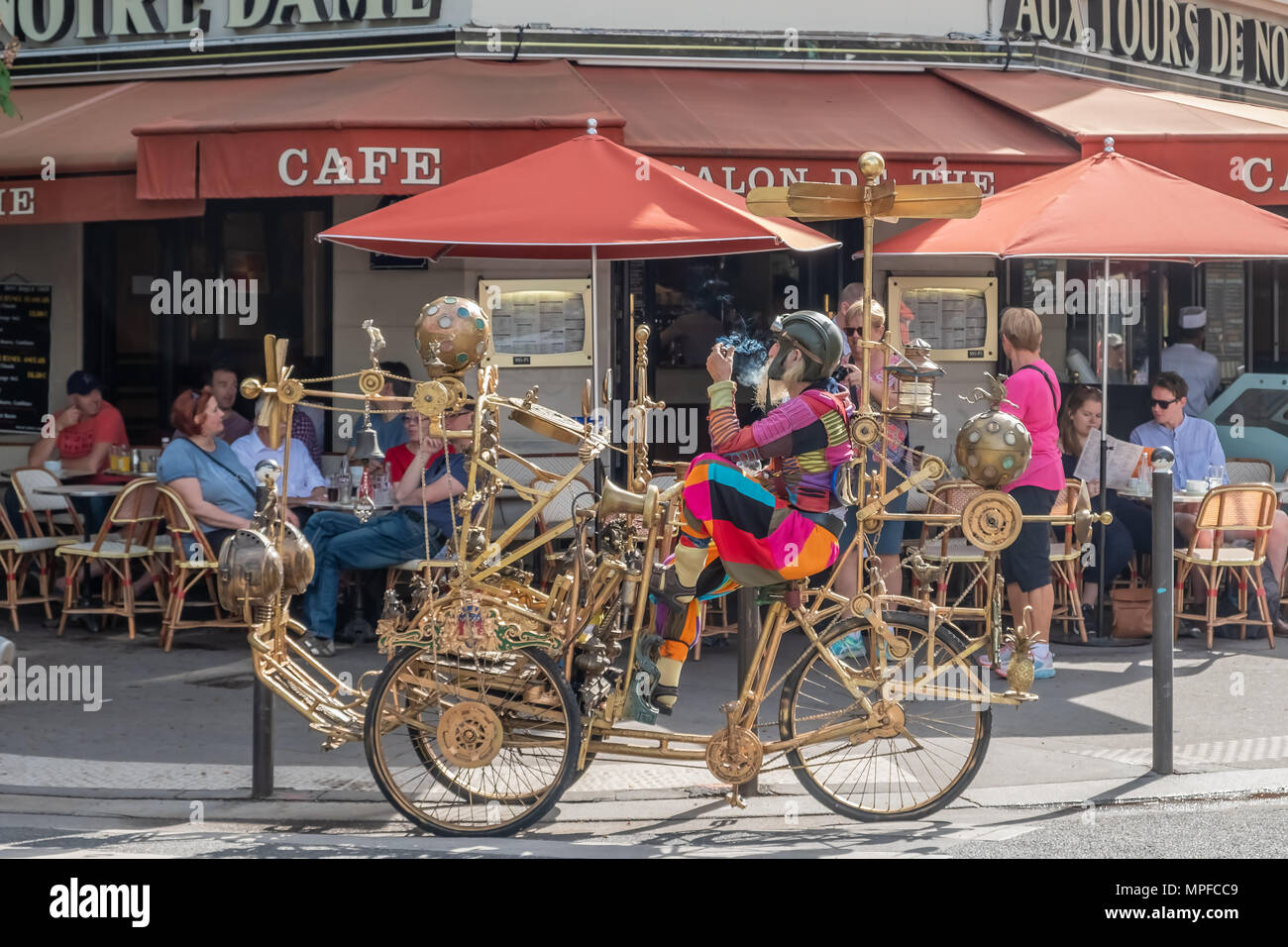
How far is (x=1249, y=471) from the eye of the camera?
10.7m

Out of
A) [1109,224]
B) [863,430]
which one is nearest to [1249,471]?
[1109,224]

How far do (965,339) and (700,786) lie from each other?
611 centimetres

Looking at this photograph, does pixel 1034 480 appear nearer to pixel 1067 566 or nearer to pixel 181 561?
pixel 1067 566

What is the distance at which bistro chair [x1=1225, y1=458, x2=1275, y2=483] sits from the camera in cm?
1068

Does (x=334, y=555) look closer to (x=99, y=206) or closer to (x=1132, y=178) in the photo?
(x=99, y=206)

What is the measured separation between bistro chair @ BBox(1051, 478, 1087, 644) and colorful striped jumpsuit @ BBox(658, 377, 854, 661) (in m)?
3.52

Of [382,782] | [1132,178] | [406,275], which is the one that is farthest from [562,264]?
[382,782]

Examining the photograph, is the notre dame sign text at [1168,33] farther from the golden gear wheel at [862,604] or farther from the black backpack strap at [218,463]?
the golden gear wheel at [862,604]

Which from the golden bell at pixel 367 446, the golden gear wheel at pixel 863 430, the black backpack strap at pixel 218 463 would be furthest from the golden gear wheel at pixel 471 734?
the black backpack strap at pixel 218 463

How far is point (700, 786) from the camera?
6.64 m

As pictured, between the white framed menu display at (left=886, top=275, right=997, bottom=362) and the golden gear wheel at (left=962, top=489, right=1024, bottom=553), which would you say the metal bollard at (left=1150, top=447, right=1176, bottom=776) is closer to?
the golden gear wheel at (left=962, top=489, right=1024, bottom=553)

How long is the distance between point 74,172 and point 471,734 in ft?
19.9

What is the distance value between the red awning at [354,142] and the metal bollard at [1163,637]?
4.27 meters

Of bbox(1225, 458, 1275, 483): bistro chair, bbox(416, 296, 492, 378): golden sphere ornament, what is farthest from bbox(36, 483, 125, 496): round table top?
bbox(1225, 458, 1275, 483): bistro chair
